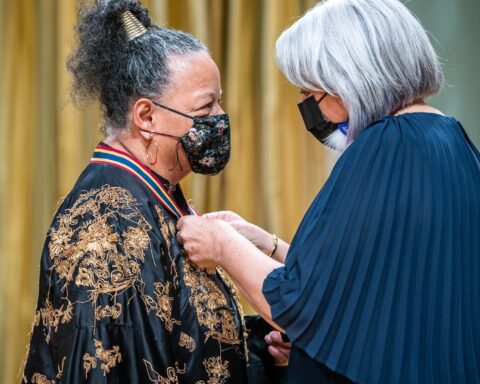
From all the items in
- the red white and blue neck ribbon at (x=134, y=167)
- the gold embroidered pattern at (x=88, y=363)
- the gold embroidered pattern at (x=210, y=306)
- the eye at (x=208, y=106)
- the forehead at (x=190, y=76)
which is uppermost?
the forehead at (x=190, y=76)

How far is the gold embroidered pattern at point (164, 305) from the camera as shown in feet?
5.75

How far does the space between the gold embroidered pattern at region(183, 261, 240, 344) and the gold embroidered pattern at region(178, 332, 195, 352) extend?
0.15ft

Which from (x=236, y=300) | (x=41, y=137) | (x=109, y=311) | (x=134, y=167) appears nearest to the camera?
(x=109, y=311)

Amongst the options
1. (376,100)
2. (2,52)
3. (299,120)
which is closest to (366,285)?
(376,100)

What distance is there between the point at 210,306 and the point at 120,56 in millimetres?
685

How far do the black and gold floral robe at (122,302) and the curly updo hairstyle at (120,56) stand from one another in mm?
200

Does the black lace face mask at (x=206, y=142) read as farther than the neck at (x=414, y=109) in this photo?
Yes

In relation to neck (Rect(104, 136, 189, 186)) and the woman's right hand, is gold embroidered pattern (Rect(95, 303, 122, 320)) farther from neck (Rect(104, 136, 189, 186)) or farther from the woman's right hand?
the woman's right hand

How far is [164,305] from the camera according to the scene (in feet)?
5.79

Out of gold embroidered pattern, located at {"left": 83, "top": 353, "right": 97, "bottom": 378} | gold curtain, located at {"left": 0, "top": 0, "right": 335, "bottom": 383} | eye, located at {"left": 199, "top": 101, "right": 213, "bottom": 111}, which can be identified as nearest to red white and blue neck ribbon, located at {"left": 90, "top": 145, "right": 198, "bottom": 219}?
eye, located at {"left": 199, "top": 101, "right": 213, "bottom": 111}

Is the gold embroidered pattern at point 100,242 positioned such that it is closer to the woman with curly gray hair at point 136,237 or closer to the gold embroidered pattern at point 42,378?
the woman with curly gray hair at point 136,237

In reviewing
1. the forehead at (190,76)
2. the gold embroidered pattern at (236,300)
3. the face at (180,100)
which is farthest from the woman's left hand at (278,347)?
the forehead at (190,76)

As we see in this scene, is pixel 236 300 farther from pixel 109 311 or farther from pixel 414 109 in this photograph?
pixel 414 109

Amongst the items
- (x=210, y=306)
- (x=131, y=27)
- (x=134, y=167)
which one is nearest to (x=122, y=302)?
(x=210, y=306)
